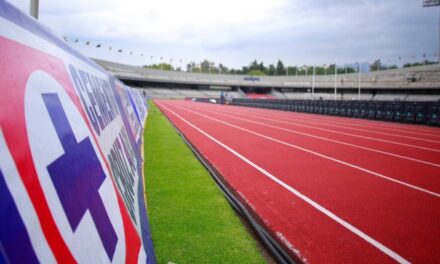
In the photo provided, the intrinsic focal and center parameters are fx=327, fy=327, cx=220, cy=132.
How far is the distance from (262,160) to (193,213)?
4.33 m

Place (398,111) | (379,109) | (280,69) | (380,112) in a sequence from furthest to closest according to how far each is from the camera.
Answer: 1. (280,69)
2. (379,109)
3. (380,112)
4. (398,111)

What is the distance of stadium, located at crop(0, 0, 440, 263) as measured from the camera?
1.42 meters

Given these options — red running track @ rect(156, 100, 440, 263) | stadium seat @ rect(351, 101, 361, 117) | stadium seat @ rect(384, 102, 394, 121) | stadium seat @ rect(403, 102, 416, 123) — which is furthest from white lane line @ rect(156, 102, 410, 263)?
stadium seat @ rect(351, 101, 361, 117)

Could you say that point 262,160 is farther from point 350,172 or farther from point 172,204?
point 172,204

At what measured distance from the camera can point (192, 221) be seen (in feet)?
13.9

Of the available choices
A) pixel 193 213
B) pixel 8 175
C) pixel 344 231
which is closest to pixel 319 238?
pixel 344 231

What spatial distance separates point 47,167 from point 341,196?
16.8ft

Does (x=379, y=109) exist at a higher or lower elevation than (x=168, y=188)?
higher

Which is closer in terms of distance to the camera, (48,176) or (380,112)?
(48,176)

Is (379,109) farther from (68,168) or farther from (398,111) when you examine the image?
(68,168)

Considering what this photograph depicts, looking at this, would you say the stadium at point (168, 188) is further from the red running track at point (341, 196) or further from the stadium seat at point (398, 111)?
the stadium seat at point (398, 111)

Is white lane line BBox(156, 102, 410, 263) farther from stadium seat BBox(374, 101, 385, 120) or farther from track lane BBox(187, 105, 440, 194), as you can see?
stadium seat BBox(374, 101, 385, 120)

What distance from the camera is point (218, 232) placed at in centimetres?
394

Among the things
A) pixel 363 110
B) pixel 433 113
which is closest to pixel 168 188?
pixel 433 113
